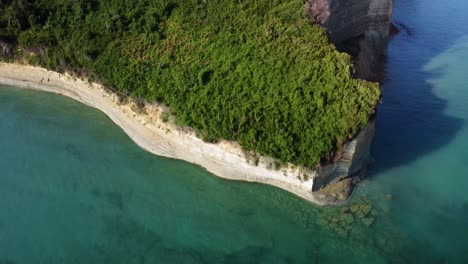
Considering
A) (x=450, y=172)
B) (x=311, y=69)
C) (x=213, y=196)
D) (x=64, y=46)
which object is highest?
(x=311, y=69)

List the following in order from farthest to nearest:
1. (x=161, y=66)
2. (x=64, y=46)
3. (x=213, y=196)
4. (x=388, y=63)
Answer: (x=388, y=63), (x=64, y=46), (x=161, y=66), (x=213, y=196)

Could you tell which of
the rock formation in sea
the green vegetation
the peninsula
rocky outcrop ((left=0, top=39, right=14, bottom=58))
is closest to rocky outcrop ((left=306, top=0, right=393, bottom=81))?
the rock formation in sea

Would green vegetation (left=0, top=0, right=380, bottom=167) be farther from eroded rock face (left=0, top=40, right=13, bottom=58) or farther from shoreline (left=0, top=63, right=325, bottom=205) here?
shoreline (left=0, top=63, right=325, bottom=205)

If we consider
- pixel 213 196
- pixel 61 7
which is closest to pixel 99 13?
pixel 61 7

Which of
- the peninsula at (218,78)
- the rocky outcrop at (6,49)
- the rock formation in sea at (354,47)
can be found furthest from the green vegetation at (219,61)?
the rock formation in sea at (354,47)

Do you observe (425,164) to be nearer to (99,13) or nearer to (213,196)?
(213,196)

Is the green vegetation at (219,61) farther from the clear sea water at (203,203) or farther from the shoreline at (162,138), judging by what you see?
the clear sea water at (203,203)
